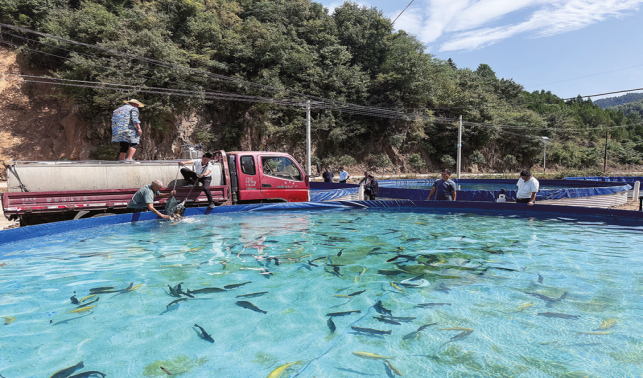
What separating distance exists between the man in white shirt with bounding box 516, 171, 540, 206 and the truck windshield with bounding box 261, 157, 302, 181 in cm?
657

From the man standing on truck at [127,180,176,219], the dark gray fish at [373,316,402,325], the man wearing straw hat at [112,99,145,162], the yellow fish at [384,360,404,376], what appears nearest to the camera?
the yellow fish at [384,360,404,376]

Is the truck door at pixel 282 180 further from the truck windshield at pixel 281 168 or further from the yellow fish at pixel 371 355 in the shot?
the yellow fish at pixel 371 355

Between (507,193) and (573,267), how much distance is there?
955cm

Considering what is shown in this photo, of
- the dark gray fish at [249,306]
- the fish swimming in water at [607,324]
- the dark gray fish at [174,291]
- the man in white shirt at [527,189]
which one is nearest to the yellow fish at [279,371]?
the dark gray fish at [249,306]

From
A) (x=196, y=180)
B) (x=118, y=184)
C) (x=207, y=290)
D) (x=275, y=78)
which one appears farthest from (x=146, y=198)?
(x=275, y=78)

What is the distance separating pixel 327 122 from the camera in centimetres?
3822

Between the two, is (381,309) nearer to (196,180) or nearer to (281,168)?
(196,180)

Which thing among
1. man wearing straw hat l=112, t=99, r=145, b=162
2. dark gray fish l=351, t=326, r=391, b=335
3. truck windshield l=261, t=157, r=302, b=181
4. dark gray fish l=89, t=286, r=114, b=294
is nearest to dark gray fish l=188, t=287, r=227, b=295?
dark gray fish l=89, t=286, r=114, b=294

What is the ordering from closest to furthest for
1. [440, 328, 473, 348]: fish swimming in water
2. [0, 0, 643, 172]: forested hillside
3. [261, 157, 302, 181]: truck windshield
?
[440, 328, 473, 348]: fish swimming in water → [261, 157, 302, 181]: truck windshield → [0, 0, 643, 172]: forested hillside

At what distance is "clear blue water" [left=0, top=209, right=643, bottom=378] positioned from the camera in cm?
305

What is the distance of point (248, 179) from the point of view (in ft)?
34.6

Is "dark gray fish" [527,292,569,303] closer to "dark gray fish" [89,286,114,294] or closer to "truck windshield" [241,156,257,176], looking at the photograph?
"dark gray fish" [89,286,114,294]

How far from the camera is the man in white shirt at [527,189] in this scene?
9.60 meters

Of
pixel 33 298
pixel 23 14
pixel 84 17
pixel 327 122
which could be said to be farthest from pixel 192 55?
pixel 33 298
